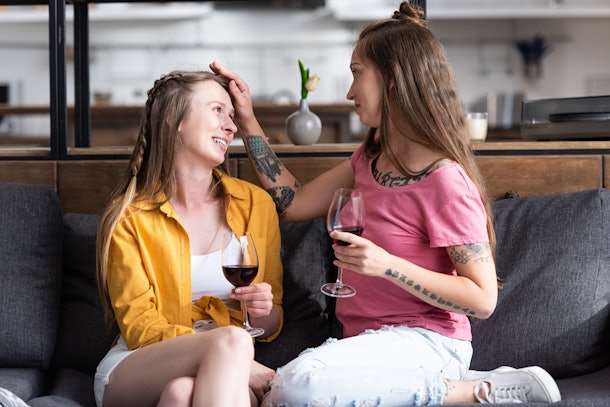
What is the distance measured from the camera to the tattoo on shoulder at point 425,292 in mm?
1932

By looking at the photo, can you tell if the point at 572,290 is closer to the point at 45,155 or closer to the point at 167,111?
the point at 167,111

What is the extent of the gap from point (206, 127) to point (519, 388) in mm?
1038

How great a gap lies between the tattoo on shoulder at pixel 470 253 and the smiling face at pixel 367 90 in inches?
16.4

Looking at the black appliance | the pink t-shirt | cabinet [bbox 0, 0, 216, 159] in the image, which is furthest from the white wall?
the pink t-shirt

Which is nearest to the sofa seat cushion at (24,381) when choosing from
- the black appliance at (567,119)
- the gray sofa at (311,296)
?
the gray sofa at (311,296)

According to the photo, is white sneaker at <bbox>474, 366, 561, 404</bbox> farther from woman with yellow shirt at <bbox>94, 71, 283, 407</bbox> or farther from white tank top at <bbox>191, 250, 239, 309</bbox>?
white tank top at <bbox>191, 250, 239, 309</bbox>

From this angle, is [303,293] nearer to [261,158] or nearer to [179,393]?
[261,158]

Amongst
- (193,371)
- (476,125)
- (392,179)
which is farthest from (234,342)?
(476,125)

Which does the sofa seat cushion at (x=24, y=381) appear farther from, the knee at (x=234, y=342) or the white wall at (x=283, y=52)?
the white wall at (x=283, y=52)

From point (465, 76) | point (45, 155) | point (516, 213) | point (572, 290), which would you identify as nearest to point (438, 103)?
point (516, 213)

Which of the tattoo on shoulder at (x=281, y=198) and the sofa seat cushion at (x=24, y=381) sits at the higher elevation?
the tattoo on shoulder at (x=281, y=198)

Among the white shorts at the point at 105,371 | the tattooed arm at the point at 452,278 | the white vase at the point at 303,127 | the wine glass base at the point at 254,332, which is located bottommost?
the white shorts at the point at 105,371

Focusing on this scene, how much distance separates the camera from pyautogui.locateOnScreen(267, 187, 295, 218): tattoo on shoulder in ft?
7.91

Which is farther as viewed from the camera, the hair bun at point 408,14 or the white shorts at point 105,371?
the hair bun at point 408,14
